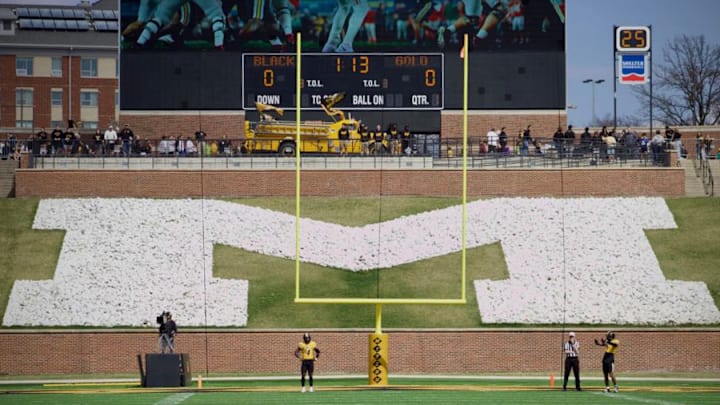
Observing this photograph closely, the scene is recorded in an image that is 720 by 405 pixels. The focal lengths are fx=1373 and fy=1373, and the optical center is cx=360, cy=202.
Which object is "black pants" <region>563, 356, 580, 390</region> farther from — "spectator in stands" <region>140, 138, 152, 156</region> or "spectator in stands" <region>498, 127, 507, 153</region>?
"spectator in stands" <region>140, 138, 152, 156</region>

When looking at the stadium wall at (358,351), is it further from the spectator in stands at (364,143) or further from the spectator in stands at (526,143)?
the spectator in stands at (364,143)

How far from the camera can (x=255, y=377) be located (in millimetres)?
32156

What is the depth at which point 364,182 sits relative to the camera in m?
43.0

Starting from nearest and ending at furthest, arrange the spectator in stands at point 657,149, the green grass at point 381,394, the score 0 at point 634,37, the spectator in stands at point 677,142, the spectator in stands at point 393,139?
the green grass at point 381,394, the spectator in stands at point 657,149, the spectator in stands at point 393,139, the spectator in stands at point 677,142, the score 0 at point 634,37

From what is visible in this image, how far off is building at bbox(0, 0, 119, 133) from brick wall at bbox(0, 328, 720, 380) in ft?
149

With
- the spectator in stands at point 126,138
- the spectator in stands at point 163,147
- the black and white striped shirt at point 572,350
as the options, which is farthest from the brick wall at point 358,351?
the spectator in stands at point 163,147

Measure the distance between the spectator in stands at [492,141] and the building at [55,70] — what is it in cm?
3619

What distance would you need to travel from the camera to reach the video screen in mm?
47469

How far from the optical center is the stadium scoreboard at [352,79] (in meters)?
46.9

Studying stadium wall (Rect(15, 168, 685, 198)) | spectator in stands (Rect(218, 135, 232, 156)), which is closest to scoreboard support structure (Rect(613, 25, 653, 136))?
stadium wall (Rect(15, 168, 685, 198))

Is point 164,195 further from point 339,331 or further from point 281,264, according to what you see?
point 339,331

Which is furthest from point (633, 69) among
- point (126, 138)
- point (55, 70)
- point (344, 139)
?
point (55, 70)

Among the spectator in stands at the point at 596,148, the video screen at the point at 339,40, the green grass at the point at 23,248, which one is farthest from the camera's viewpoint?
Answer: the video screen at the point at 339,40

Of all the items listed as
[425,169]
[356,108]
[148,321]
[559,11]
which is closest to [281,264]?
[148,321]
